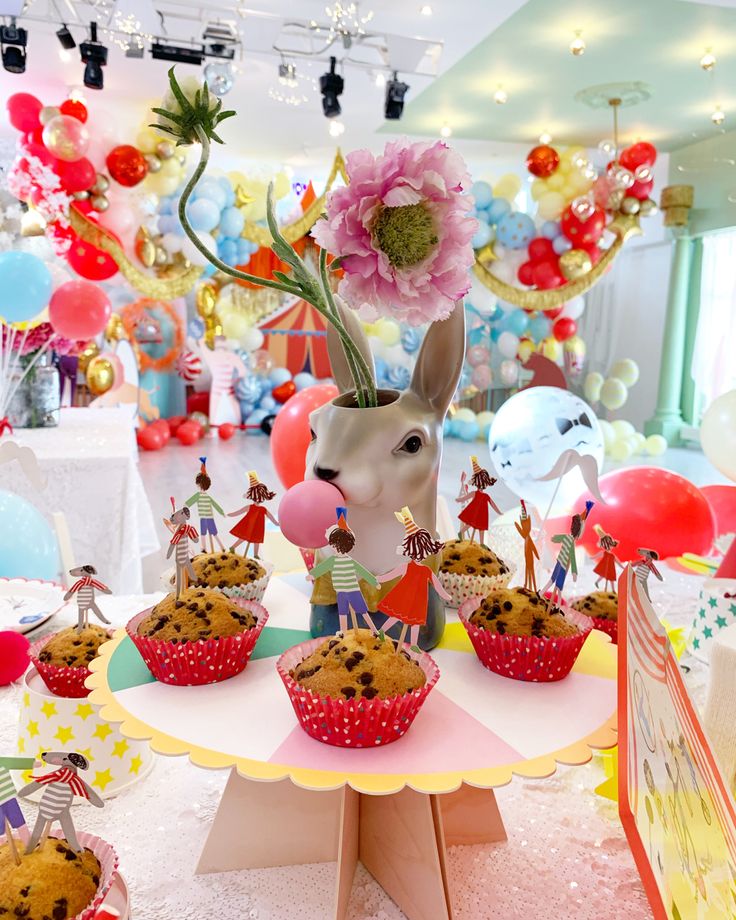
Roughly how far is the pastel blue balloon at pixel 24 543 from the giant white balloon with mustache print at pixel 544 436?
2135 millimetres

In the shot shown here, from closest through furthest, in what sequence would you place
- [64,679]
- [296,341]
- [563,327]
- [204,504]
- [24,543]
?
[64,679]
[204,504]
[24,543]
[563,327]
[296,341]

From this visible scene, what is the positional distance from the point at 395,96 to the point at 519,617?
488 centimetres

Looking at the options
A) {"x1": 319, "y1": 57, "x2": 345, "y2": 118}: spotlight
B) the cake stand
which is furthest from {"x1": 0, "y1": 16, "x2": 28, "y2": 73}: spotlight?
the cake stand

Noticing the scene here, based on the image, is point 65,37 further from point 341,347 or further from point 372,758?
point 372,758

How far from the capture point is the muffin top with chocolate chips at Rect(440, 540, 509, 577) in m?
1.13

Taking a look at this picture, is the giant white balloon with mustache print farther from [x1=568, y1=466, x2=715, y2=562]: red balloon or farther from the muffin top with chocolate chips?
the muffin top with chocolate chips

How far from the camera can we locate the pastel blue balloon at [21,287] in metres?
3.09

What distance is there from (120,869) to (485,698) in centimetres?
42

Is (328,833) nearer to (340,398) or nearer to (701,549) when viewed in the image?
(340,398)

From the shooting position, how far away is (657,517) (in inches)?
90.8

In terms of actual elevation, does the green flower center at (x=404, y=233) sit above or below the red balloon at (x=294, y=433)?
above

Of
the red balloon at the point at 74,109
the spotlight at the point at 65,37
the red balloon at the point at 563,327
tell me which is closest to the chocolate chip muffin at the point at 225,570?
the spotlight at the point at 65,37

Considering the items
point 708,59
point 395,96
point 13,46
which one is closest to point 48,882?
point 13,46

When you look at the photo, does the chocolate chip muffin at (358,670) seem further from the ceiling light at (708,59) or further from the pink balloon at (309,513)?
the ceiling light at (708,59)
